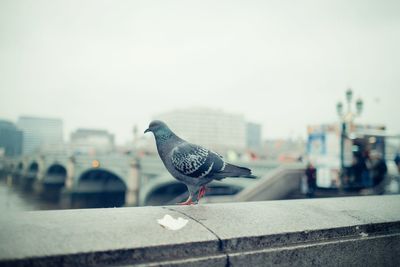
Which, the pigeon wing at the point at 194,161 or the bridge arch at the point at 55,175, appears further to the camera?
the bridge arch at the point at 55,175

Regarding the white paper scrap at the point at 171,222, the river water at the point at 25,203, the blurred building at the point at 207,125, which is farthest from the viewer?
the blurred building at the point at 207,125

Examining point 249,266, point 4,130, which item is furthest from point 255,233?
point 4,130

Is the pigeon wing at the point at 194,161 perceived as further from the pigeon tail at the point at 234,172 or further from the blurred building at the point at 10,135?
the blurred building at the point at 10,135

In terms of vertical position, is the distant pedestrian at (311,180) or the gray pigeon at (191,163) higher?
the gray pigeon at (191,163)

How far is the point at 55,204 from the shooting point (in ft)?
129

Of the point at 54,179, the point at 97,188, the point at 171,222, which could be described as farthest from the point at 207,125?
the point at 171,222

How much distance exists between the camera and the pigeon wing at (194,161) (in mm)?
2496

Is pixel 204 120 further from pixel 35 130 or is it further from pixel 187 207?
pixel 187 207

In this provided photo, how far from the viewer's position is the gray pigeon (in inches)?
98.9

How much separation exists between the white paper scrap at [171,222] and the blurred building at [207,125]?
96.7 metres

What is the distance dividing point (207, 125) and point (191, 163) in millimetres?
106079

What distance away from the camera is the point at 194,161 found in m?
2.50

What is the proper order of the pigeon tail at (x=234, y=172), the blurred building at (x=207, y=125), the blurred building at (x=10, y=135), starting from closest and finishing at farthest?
the pigeon tail at (x=234, y=172)
the blurred building at (x=10, y=135)
the blurred building at (x=207, y=125)

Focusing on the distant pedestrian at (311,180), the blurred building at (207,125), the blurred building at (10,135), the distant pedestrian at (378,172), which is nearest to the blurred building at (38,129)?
the blurred building at (10,135)
